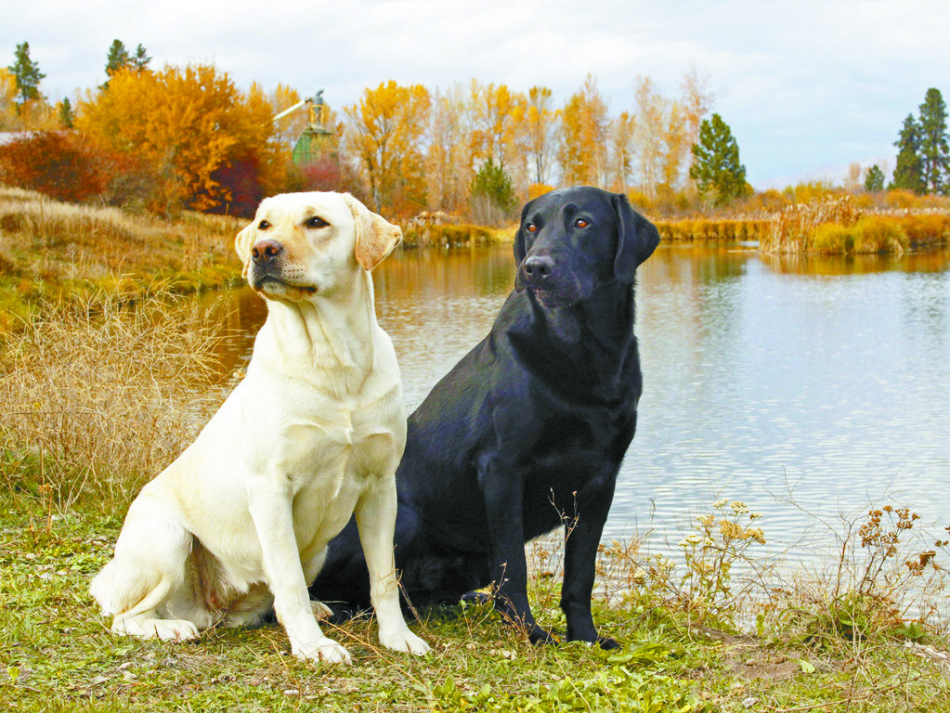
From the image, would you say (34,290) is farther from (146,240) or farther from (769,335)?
(769,335)

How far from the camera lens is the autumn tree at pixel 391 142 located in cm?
6231

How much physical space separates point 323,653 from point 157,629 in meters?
0.70

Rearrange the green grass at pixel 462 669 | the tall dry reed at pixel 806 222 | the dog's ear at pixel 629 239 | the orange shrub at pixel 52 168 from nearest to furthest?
the green grass at pixel 462 669, the dog's ear at pixel 629 239, the orange shrub at pixel 52 168, the tall dry reed at pixel 806 222

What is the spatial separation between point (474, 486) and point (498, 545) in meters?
0.28

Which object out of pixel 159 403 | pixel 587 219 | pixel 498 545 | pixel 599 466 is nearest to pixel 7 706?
pixel 498 545

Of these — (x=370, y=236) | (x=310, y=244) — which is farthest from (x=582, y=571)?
(x=310, y=244)

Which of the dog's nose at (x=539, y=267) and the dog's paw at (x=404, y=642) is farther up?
the dog's nose at (x=539, y=267)

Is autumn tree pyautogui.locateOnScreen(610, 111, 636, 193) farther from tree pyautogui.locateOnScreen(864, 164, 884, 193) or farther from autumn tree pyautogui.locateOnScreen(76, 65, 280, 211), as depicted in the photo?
autumn tree pyautogui.locateOnScreen(76, 65, 280, 211)

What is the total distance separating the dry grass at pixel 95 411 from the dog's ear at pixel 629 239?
3570 millimetres

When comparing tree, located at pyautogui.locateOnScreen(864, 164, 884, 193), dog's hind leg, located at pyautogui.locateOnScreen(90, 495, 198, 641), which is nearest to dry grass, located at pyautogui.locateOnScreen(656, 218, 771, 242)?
tree, located at pyautogui.locateOnScreen(864, 164, 884, 193)

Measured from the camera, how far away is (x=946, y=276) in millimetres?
24203

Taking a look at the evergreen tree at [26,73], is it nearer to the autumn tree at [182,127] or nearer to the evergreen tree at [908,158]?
the autumn tree at [182,127]

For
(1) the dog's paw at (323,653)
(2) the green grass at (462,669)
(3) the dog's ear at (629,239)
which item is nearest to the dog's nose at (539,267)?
(3) the dog's ear at (629,239)

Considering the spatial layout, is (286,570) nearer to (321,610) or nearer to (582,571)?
(321,610)
